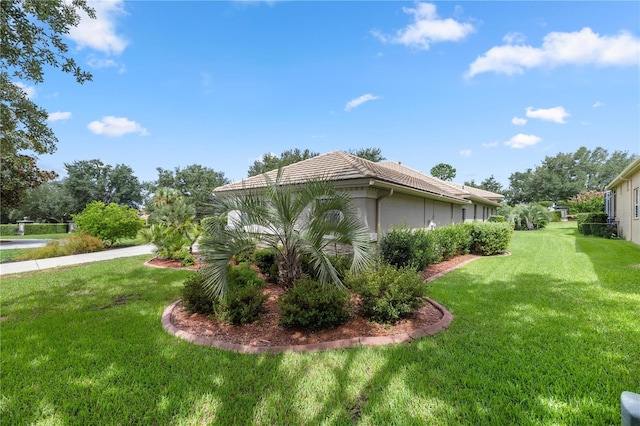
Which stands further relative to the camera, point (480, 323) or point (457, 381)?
point (480, 323)

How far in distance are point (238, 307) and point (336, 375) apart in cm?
218

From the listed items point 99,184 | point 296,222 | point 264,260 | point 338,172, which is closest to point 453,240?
point 338,172

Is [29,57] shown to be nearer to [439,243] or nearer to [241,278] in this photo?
[241,278]

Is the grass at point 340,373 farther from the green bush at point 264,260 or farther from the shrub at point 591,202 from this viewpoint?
the shrub at point 591,202

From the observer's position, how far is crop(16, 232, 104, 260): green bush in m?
13.1

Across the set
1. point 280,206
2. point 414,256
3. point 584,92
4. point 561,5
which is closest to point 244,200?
point 280,206

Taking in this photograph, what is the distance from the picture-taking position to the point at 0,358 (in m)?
3.84

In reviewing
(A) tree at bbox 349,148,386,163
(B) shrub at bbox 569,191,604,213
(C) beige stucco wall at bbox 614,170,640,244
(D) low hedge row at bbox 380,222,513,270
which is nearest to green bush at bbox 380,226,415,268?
(D) low hedge row at bbox 380,222,513,270

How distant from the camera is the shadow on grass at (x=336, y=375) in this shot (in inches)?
106

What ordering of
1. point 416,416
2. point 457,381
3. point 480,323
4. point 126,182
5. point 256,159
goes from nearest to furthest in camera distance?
1. point 416,416
2. point 457,381
3. point 480,323
4. point 126,182
5. point 256,159

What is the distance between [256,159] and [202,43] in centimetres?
3753

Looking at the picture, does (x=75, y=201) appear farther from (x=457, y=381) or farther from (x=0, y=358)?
(x=457, y=381)

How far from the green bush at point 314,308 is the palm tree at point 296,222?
494mm

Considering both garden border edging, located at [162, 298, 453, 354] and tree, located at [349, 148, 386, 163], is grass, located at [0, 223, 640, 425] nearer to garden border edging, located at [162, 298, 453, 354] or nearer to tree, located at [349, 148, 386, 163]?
garden border edging, located at [162, 298, 453, 354]
